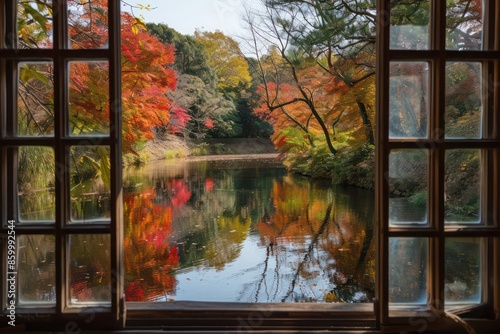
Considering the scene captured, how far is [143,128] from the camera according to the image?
8.00 meters

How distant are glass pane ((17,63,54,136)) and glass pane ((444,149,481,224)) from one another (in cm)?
125

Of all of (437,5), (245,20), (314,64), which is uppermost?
(245,20)

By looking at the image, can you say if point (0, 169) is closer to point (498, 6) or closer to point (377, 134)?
point (377, 134)

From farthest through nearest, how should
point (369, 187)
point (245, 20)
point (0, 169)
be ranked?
point (245, 20), point (369, 187), point (0, 169)

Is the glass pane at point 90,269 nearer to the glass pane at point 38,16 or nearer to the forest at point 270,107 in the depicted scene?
the forest at point 270,107

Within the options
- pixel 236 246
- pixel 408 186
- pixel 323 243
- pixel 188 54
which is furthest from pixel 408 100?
pixel 188 54

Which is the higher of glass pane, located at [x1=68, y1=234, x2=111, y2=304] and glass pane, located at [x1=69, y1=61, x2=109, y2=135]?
glass pane, located at [x1=69, y1=61, x2=109, y2=135]

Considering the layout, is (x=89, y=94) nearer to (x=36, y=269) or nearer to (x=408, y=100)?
(x=36, y=269)

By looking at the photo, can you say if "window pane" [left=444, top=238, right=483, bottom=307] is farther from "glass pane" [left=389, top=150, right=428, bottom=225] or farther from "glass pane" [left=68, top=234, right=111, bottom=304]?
"glass pane" [left=68, top=234, right=111, bottom=304]

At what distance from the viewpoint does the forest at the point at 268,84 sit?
1506 mm

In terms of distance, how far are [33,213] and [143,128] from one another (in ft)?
21.7

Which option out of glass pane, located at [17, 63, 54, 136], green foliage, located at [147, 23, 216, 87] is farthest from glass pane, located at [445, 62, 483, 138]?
green foliage, located at [147, 23, 216, 87]

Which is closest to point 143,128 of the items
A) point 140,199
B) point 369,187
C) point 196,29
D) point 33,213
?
point 140,199

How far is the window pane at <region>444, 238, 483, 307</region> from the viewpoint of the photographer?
4.96 feet
